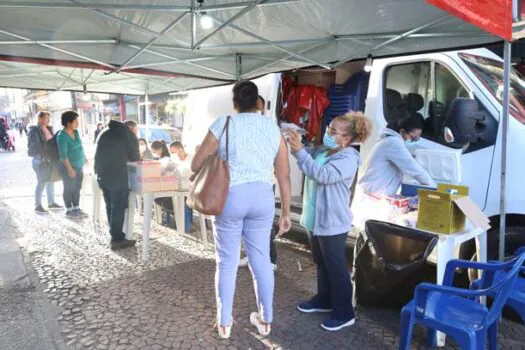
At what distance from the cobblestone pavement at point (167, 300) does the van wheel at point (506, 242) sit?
51 centimetres

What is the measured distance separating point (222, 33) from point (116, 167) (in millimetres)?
2049

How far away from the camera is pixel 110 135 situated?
471cm

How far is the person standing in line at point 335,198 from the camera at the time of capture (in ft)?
8.90

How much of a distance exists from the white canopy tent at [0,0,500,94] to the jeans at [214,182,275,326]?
1.52 metres

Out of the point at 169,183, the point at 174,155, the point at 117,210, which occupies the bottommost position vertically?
the point at 117,210

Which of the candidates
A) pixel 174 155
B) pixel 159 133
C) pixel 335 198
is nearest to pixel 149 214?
pixel 174 155

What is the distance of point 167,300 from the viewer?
11.3 feet

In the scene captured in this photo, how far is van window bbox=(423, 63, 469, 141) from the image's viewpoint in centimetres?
364

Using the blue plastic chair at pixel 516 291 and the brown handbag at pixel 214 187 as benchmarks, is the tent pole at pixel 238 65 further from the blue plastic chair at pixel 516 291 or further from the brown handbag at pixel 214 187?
the blue plastic chair at pixel 516 291

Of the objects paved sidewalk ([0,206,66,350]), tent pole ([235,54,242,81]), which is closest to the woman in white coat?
tent pole ([235,54,242,81])

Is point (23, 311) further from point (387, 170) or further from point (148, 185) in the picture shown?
point (387, 170)

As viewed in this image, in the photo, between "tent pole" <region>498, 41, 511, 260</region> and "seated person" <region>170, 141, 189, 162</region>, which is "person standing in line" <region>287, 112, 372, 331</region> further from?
"seated person" <region>170, 141, 189, 162</region>

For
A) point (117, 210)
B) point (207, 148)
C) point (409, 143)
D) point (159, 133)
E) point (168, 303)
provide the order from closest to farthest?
point (207, 148), point (168, 303), point (409, 143), point (117, 210), point (159, 133)

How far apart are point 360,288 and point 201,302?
1.34 m
